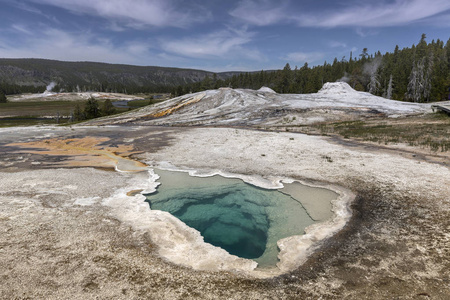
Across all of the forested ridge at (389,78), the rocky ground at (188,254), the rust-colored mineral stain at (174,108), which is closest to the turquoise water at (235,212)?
the rocky ground at (188,254)

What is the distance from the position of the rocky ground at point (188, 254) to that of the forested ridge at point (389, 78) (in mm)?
71544

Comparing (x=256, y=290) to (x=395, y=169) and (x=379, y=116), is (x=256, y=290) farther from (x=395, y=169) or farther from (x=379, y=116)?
(x=379, y=116)

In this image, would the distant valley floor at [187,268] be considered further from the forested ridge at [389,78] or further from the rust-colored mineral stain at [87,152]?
the forested ridge at [389,78]

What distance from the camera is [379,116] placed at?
120ft

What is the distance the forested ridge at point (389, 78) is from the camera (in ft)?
226

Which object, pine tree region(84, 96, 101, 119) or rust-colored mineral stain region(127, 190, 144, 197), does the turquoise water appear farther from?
pine tree region(84, 96, 101, 119)

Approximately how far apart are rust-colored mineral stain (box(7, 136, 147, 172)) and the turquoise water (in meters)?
4.50

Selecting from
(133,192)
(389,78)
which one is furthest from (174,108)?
(389,78)

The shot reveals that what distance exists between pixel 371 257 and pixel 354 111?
37155 millimetres

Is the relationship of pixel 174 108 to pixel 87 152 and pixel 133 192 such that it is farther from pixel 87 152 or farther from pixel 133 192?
pixel 133 192

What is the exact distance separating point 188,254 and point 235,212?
11.9ft

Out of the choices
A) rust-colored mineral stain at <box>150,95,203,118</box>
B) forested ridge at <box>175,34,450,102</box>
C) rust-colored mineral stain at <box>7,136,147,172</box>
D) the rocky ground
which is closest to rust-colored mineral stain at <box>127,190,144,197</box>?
the rocky ground

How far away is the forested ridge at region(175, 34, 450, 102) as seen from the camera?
6900cm

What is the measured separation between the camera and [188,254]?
6410 millimetres
